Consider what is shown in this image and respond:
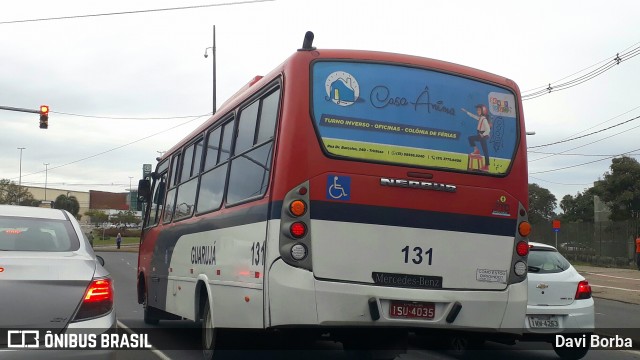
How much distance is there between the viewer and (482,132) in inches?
276

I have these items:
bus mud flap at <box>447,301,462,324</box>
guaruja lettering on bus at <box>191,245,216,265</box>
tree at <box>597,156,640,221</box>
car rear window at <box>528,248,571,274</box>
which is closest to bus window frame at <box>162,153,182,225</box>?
guaruja lettering on bus at <box>191,245,216,265</box>

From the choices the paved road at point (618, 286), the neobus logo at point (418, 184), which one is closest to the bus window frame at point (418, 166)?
the neobus logo at point (418, 184)

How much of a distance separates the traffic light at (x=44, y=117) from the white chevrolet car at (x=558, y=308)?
19012 millimetres

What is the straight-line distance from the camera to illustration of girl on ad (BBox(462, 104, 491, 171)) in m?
6.91

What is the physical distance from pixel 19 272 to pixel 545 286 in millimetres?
6287

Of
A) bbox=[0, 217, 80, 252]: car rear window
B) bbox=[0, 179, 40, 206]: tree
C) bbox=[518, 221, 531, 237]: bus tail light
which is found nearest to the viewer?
bbox=[0, 217, 80, 252]: car rear window

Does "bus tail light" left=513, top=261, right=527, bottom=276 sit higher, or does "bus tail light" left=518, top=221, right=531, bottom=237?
"bus tail light" left=518, top=221, right=531, bottom=237

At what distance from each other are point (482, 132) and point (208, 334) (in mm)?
3751

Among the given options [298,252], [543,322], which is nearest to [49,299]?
[298,252]

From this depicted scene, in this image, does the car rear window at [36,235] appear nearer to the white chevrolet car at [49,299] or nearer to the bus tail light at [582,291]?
the white chevrolet car at [49,299]

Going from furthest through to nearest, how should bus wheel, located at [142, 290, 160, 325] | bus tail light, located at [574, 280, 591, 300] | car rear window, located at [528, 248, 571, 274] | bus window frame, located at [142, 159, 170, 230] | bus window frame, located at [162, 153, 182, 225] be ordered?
bus wheel, located at [142, 290, 160, 325] → bus window frame, located at [142, 159, 170, 230] → bus window frame, located at [162, 153, 182, 225] → car rear window, located at [528, 248, 571, 274] → bus tail light, located at [574, 280, 591, 300]

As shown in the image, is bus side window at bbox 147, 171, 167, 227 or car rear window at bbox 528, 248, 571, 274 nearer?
car rear window at bbox 528, 248, 571, 274

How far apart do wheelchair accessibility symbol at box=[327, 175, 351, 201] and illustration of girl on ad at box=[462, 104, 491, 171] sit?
56.7 inches

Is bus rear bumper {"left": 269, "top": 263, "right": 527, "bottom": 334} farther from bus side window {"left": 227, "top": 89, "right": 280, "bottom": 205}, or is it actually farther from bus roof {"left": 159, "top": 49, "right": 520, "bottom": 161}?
bus roof {"left": 159, "top": 49, "right": 520, "bottom": 161}
